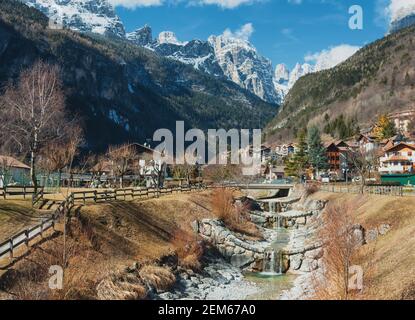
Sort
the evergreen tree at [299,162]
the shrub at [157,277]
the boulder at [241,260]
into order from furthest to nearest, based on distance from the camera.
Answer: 1. the evergreen tree at [299,162]
2. the boulder at [241,260]
3. the shrub at [157,277]

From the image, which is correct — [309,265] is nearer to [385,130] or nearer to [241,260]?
[241,260]

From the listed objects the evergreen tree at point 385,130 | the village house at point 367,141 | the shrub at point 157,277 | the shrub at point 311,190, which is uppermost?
the evergreen tree at point 385,130

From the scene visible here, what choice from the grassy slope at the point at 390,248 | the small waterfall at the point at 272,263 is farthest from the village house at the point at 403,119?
the small waterfall at the point at 272,263

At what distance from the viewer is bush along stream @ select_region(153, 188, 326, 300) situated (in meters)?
34.7

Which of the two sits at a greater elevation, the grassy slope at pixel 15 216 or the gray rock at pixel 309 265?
the grassy slope at pixel 15 216

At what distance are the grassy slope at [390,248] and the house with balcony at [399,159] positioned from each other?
72.1m

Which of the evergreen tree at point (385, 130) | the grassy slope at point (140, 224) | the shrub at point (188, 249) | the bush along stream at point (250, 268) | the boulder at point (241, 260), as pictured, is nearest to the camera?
the bush along stream at point (250, 268)

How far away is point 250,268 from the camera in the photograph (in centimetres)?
4478

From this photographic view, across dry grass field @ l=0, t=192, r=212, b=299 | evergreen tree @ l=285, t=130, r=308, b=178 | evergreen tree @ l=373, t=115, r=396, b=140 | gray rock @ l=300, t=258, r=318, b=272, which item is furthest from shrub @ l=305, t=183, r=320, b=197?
evergreen tree @ l=373, t=115, r=396, b=140

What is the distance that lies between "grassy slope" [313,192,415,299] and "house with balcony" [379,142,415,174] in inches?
2840

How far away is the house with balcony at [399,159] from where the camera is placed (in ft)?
403

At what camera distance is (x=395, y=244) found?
1389 inches

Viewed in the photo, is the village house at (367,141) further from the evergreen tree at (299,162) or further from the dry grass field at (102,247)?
the dry grass field at (102,247)
